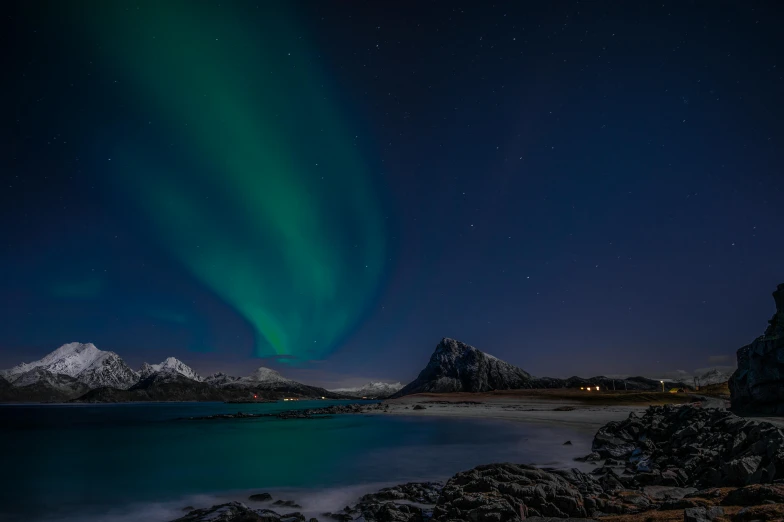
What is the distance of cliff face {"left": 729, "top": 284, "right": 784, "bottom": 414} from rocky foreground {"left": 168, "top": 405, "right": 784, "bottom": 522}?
16.3 meters

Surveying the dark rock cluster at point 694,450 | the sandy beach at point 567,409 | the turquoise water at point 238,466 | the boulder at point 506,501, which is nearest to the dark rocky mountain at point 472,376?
the sandy beach at point 567,409

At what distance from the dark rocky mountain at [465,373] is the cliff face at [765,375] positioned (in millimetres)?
120646

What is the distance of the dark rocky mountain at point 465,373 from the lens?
15175cm

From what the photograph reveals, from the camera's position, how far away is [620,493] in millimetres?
11977

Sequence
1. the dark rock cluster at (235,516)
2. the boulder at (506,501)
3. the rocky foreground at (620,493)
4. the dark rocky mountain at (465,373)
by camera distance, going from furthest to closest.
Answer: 1. the dark rocky mountain at (465,373)
2. the dark rock cluster at (235,516)
3. the boulder at (506,501)
4. the rocky foreground at (620,493)

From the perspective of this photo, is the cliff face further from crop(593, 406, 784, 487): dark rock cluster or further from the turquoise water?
the turquoise water

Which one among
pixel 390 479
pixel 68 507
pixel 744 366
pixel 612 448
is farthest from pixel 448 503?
pixel 744 366

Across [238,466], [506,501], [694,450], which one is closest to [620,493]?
[506,501]

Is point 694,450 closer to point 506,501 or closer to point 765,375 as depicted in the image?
point 506,501

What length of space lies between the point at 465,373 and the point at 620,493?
15114 centimetres

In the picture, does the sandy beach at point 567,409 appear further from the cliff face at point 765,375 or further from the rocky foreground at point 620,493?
the rocky foreground at point 620,493

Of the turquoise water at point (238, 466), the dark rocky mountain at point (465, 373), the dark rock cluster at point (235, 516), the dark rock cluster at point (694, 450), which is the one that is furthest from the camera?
the dark rocky mountain at point (465, 373)

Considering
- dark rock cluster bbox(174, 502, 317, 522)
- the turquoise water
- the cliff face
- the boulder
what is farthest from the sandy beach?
dark rock cluster bbox(174, 502, 317, 522)

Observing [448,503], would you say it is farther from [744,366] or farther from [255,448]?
[744,366]
